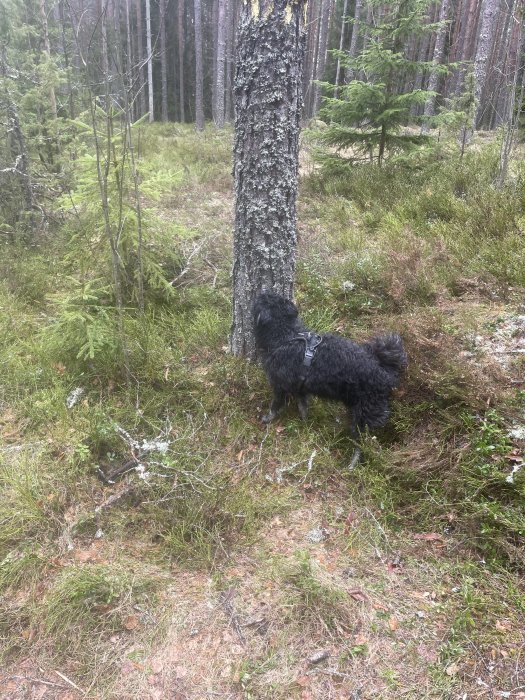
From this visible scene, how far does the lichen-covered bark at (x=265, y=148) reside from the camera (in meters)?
3.37

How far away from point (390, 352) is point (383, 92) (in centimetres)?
679

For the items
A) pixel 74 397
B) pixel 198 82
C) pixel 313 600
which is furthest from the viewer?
pixel 198 82

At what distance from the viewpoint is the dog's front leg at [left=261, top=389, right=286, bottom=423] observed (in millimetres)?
3891

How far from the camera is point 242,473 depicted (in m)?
3.49

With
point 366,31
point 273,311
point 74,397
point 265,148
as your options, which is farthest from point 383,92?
point 74,397

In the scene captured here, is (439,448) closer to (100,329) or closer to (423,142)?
(100,329)

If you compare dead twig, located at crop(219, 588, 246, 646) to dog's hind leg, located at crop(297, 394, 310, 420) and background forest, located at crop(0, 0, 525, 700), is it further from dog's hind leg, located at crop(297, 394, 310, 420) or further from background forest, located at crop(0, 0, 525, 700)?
dog's hind leg, located at crop(297, 394, 310, 420)

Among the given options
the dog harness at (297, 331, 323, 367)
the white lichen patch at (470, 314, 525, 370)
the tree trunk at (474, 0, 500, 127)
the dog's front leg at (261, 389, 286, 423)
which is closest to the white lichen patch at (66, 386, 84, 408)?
the dog's front leg at (261, 389, 286, 423)

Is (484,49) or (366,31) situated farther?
(484,49)

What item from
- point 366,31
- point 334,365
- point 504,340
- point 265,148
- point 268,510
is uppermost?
point 366,31

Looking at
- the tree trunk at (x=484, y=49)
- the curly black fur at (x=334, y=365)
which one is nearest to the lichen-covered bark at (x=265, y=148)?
the curly black fur at (x=334, y=365)

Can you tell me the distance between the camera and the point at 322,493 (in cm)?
336

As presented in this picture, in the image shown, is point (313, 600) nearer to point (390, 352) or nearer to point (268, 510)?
point (268, 510)

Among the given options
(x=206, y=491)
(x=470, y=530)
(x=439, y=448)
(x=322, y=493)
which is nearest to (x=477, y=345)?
(x=439, y=448)
